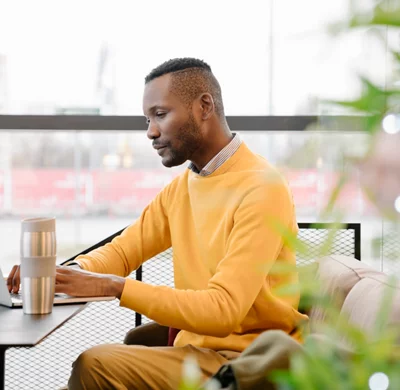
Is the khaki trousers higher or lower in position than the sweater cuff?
lower

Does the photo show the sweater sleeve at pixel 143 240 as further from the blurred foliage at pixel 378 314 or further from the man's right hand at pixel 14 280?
the blurred foliage at pixel 378 314

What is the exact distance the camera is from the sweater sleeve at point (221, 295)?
176 centimetres

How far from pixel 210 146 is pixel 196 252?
12.0 inches

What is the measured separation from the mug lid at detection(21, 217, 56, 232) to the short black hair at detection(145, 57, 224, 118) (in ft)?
2.17

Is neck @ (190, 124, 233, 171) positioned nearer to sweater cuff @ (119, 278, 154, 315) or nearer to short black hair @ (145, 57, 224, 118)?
short black hair @ (145, 57, 224, 118)

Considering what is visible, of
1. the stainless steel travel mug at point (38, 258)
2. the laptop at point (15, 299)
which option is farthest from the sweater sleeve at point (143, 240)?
the stainless steel travel mug at point (38, 258)

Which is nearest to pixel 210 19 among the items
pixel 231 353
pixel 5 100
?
pixel 5 100

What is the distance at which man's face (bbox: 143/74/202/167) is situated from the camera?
2131 mm

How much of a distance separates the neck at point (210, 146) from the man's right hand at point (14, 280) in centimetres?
60

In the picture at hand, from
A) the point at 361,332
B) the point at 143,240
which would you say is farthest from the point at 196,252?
the point at 361,332

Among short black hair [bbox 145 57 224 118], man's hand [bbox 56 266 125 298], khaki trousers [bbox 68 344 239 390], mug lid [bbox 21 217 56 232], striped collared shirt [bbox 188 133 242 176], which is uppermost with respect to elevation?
short black hair [bbox 145 57 224 118]

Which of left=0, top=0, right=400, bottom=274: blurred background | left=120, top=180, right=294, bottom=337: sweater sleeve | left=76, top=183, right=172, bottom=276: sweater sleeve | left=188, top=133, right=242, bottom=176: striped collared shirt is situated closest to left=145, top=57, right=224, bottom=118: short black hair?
left=188, top=133, right=242, bottom=176: striped collared shirt

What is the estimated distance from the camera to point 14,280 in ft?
6.34

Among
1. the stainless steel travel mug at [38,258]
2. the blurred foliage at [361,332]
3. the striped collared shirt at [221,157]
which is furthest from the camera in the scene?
the striped collared shirt at [221,157]
